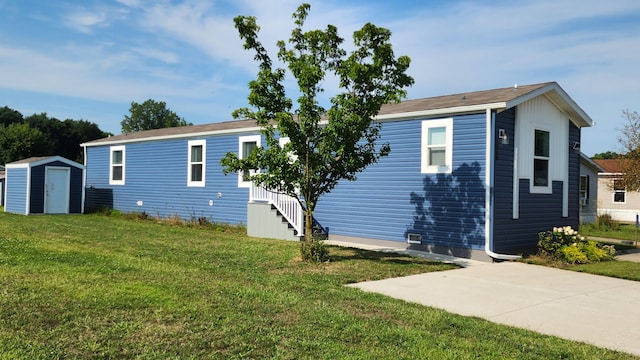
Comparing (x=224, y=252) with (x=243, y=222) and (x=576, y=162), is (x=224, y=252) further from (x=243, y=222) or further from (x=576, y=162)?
(x=576, y=162)

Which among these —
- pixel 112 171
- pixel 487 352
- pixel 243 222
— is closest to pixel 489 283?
pixel 487 352

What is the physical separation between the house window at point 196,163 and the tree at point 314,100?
825 centimetres

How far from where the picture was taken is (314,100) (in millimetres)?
8969

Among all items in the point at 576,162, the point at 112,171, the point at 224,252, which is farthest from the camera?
the point at 112,171

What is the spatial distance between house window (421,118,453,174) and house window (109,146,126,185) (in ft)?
43.9

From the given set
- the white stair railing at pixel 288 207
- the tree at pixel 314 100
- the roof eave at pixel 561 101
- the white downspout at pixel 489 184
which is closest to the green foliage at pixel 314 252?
the tree at pixel 314 100

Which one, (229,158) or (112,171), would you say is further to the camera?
(112,171)

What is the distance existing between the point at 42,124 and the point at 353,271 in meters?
46.9

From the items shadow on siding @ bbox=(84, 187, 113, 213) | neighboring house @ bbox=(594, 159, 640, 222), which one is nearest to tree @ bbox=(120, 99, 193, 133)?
shadow on siding @ bbox=(84, 187, 113, 213)

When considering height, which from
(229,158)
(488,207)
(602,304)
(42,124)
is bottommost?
(602,304)

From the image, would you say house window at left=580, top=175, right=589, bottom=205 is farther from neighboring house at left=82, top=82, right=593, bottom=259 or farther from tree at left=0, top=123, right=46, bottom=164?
tree at left=0, top=123, right=46, bottom=164

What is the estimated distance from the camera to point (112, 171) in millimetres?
21062

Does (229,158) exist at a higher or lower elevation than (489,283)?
higher

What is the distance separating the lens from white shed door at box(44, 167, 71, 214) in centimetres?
1981
